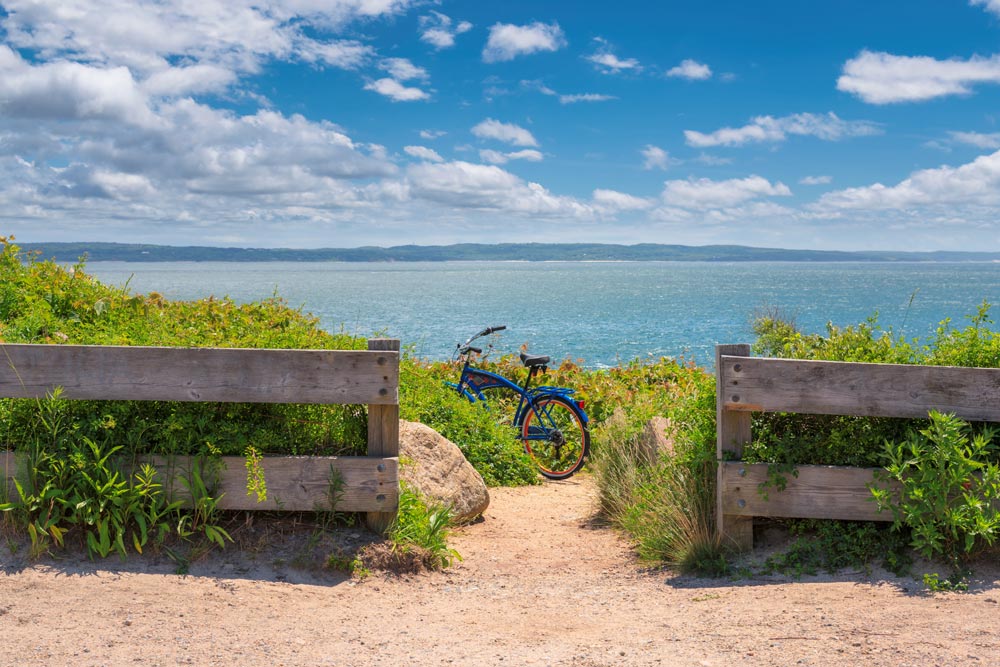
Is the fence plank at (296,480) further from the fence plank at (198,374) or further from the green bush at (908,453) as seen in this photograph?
the green bush at (908,453)

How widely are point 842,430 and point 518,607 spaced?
7.85 ft

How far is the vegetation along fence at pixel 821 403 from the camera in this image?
501 centimetres

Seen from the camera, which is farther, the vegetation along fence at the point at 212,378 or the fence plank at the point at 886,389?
the vegetation along fence at the point at 212,378

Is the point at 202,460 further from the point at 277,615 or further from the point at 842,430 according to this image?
the point at 842,430

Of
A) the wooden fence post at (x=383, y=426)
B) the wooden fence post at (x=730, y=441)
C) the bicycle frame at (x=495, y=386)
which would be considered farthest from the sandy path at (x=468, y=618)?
the bicycle frame at (x=495, y=386)

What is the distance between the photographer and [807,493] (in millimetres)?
5137

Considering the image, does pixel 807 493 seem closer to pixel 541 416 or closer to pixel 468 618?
pixel 468 618

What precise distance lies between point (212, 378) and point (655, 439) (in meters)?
3.63

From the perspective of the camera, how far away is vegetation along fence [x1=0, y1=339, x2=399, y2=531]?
5113mm

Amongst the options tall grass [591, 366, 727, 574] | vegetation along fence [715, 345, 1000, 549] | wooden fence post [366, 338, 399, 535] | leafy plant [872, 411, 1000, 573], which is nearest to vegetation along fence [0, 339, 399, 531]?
wooden fence post [366, 338, 399, 535]

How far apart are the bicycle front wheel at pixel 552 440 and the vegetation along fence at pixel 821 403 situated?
3925 millimetres

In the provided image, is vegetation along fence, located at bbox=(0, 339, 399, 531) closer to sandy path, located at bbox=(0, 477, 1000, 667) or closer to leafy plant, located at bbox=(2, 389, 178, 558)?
leafy plant, located at bbox=(2, 389, 178, 558)

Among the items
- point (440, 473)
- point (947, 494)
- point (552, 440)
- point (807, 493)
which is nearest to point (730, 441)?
point (807, 493)

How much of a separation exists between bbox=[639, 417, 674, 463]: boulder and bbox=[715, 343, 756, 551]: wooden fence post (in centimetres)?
120
